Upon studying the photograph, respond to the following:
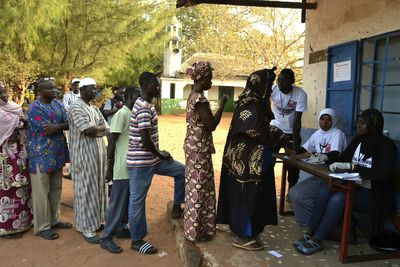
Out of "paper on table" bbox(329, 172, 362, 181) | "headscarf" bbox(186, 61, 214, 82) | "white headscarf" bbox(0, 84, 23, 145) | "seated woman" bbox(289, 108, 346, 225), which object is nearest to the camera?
"paper on table" bbox(329, 172, 362, 181)

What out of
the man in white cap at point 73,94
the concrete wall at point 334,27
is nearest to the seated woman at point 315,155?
the concrete wall at point 334,27

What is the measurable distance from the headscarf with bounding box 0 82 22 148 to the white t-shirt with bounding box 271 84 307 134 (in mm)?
3058

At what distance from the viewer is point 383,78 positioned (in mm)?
4059

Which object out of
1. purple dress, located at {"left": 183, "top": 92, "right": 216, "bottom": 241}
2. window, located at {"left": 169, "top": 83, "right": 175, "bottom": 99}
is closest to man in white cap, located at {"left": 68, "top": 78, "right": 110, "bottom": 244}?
purple dress, located at {"left": 183, "top": 92, "right": 216, "bottom": 241}

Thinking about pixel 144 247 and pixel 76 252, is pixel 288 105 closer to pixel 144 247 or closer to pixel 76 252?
pixel 144 247

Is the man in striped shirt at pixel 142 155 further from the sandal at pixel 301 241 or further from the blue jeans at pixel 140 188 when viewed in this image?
the sandal at pixel 301 241

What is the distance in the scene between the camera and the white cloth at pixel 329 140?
398 centimetres

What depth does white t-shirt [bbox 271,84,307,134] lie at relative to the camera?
4.58 meters

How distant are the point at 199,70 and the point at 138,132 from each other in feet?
2.69

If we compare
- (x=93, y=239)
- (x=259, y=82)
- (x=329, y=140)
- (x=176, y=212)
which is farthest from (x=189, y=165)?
Result: (x=329, y=140)

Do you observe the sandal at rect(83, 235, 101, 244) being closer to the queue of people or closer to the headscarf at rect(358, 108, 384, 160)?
the queue of people

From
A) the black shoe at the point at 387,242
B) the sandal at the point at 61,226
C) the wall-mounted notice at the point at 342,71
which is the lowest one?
the sandal at the point at 61,226

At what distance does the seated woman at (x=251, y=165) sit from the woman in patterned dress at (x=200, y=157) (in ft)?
0.56

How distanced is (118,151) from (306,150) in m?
2.11
